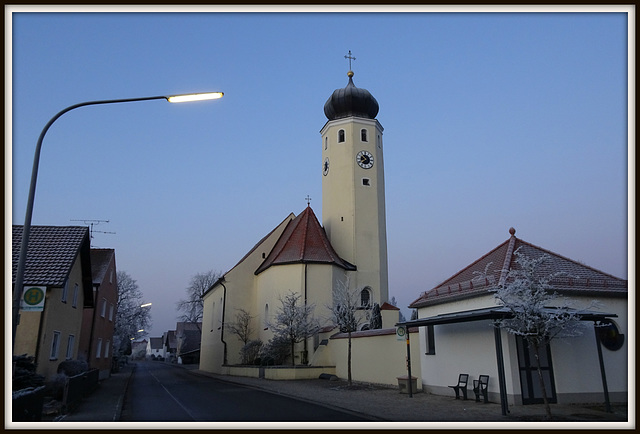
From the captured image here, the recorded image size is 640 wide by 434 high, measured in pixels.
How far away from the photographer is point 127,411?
46.3ft

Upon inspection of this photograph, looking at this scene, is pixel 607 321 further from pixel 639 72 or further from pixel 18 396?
pixel 18 396

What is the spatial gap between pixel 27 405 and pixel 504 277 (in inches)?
526

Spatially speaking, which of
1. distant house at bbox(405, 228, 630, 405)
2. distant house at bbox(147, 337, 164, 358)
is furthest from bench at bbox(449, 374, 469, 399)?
distant house at bbox(147, 337, 164, 358)

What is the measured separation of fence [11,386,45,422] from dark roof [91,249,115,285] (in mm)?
19971

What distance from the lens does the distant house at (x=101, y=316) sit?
28.7 meters

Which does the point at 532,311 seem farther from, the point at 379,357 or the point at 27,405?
the point at 27,405

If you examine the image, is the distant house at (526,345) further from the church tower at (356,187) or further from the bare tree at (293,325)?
the church tower at (356,187)

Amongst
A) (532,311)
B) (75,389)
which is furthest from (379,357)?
(75,389)

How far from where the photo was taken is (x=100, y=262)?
3162 cm

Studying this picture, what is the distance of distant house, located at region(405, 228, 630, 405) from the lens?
15030 millimetres

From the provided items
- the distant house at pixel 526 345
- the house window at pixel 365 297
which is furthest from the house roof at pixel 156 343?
the distant house at pixel 526 345

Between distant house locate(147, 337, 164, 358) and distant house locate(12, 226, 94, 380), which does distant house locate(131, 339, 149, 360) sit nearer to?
distant house locate(147, 337, 164, 358)

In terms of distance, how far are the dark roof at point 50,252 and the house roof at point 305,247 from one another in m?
16.2

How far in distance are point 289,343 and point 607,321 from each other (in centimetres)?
1935
